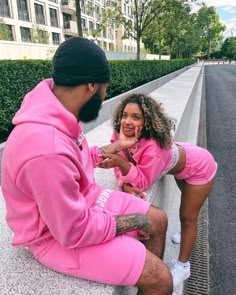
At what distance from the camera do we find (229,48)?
300ft

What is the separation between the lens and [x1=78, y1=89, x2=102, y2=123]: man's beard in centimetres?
151

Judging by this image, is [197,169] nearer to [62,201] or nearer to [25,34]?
[62,201]

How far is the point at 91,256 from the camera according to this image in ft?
4.78

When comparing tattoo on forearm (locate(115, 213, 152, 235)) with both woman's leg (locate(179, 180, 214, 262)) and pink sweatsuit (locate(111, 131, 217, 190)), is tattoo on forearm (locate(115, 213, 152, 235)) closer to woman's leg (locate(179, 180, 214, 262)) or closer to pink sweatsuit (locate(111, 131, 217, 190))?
pink sweatsuit (locate(111, 131, 217, 190))

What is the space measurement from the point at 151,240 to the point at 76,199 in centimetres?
73

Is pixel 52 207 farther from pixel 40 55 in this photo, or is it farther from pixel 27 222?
pixel 40 55

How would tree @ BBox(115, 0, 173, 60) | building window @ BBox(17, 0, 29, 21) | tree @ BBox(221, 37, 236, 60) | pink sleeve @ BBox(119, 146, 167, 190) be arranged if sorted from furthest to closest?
tree @ BBox(221, 37, 236, 60), building window @ BBox(17, 0, 29, 21), tree @ BBox(115, 0, 173, 60), pink sleeve @ BBox(119, 146, 167, 190)

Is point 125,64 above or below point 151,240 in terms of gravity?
above

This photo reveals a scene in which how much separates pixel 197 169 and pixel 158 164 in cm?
41

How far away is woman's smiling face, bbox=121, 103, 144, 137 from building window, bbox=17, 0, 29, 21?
30.7 m

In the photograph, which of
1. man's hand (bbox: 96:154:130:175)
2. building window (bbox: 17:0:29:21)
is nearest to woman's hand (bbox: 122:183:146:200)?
man's hand (bbox: 96:154:130:175)

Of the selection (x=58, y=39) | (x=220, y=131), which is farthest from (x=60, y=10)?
(x=220, y=131)

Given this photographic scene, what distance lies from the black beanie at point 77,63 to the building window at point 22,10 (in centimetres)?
3148

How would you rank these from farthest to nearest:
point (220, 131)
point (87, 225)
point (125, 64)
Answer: point (125, 64) < point (220, 131) < point (87, 225)
